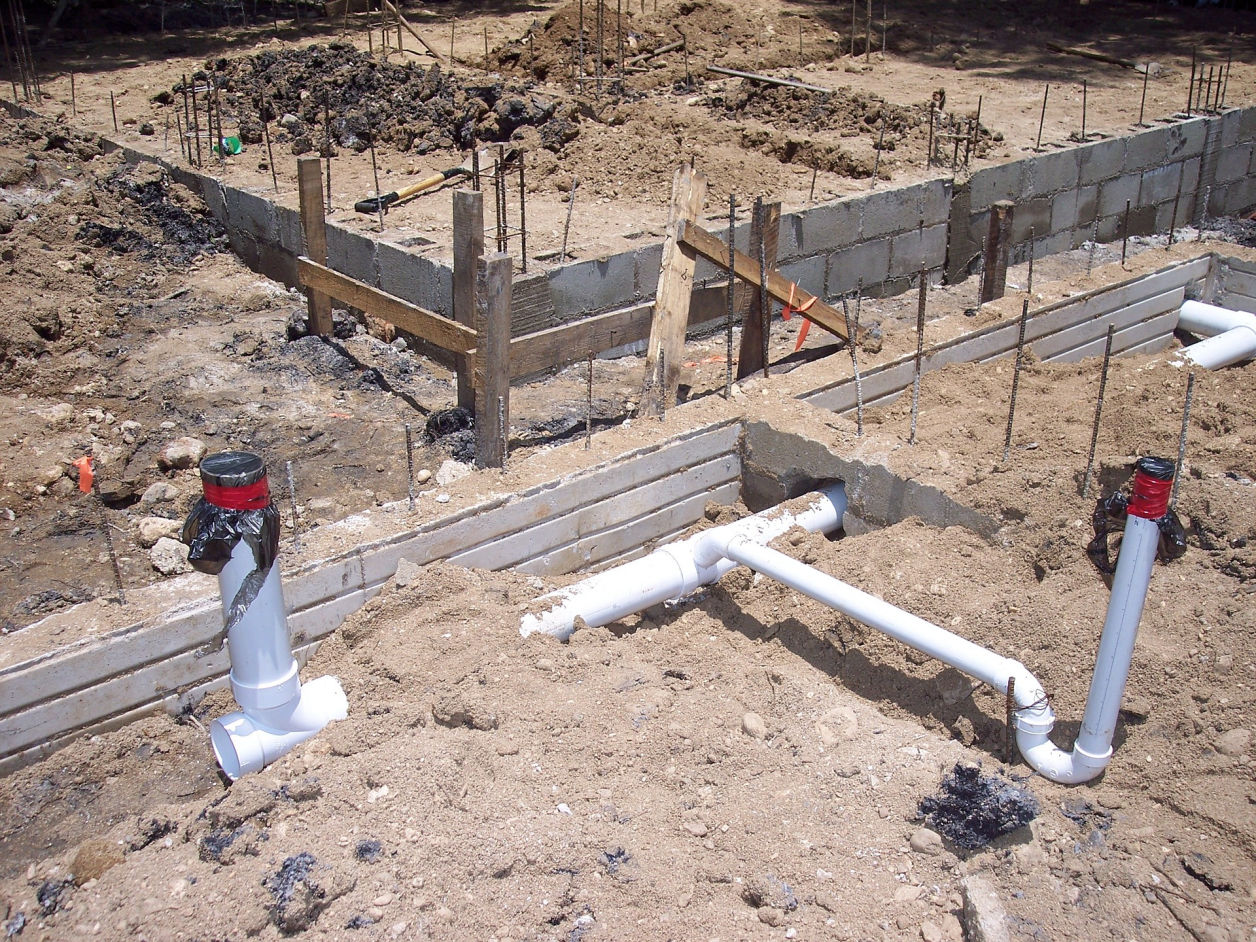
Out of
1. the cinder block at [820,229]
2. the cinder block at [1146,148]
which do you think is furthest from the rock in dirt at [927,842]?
the cinder block at [1146,148]

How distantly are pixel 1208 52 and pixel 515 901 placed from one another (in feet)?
58.4

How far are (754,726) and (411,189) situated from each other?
6425 millimetres

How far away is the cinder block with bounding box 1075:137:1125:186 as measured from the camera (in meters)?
11.2

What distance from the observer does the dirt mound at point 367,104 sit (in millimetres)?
10688

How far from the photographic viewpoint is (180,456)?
245 inches

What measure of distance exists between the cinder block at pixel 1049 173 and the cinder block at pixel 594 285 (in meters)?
4.81

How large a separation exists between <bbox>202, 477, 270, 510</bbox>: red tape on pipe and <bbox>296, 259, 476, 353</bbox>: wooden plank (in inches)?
107

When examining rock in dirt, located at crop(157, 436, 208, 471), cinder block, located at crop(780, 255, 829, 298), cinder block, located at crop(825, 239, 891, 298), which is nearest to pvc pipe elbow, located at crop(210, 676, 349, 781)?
rock in dirt, located at crop(157, 436, 208, 471)

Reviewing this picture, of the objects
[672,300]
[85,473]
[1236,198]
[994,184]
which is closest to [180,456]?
[85,473]

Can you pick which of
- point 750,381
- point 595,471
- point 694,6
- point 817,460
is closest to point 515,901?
point 595,471

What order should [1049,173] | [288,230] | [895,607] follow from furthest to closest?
[1049,173]
[288,230]
[895,607]

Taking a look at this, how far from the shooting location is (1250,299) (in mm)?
8156

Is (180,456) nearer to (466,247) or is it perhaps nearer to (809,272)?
(466,247)

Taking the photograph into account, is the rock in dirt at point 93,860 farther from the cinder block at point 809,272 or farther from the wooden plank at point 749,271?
the cinder block at point 809,272
